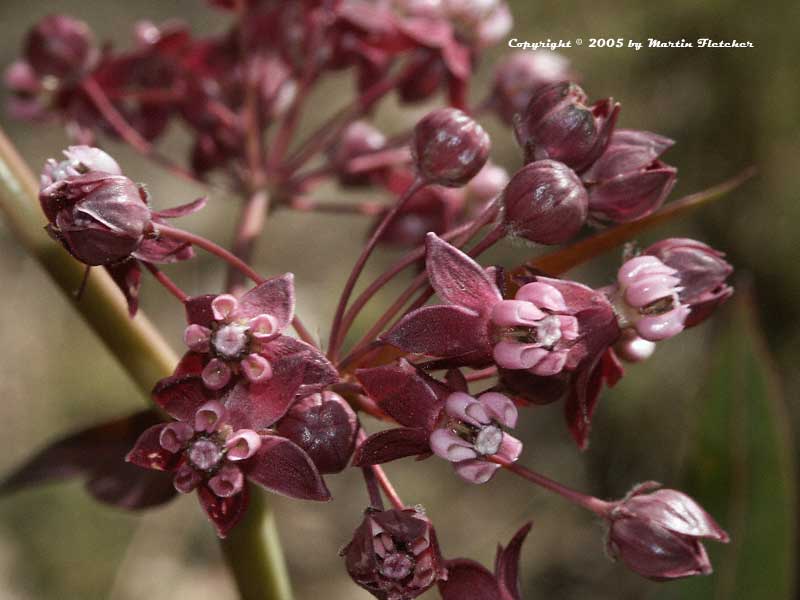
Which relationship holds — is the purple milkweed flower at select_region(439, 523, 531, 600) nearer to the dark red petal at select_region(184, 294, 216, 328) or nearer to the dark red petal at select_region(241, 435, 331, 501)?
the dark red petal at select_region(241, 435, 331, 501)

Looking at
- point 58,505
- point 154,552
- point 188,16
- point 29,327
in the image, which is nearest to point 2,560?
point 58,505

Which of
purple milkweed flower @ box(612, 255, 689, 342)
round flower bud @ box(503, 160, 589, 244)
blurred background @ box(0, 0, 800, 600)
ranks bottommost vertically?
blurred background @ box(0, 0, 800, 600)

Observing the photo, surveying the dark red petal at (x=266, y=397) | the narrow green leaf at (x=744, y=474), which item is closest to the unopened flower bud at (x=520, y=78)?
the narrow green leaf at (x=744, y=474)

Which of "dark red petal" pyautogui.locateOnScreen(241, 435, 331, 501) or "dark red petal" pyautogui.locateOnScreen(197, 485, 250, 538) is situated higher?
"dark red petal" pyautogui.locateOnScreen(241, 435, 331, 501)

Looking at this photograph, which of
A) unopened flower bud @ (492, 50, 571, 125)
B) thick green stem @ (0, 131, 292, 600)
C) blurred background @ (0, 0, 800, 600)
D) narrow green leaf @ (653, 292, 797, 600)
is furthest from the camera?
blurred background @ (0, 0, 800, 600)

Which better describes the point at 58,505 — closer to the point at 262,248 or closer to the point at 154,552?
the point at 154,552

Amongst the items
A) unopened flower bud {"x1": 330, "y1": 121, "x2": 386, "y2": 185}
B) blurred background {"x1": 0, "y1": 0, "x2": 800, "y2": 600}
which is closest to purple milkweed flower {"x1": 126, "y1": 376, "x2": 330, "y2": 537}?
unopened flower bud {"x1": 330, "y1": 121, "x2": 386, "y2": 185}
